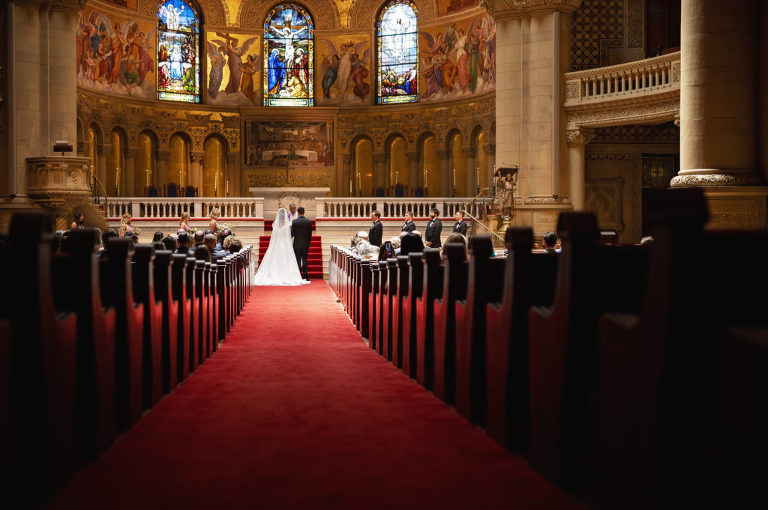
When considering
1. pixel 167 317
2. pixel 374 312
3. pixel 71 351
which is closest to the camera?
pixel 71 351

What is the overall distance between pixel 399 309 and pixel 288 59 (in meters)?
25.7

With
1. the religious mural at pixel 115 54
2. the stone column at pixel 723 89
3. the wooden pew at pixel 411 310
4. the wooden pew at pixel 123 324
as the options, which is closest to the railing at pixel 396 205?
the religious mural at pixel 115 54

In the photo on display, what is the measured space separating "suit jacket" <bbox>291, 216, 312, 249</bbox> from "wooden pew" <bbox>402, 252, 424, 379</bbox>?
41.7ft

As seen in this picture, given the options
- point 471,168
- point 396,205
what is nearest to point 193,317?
point 396,205

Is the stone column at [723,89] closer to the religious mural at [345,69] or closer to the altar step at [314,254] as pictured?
the altar step at [314,254]

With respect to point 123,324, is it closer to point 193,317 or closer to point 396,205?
point 193,317

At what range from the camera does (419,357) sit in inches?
235

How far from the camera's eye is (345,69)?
99.7ft

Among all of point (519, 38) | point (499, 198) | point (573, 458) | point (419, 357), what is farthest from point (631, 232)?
point (573, 458)

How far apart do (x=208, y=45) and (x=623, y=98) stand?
16.8 meters

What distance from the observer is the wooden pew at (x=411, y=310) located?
20.0 feet

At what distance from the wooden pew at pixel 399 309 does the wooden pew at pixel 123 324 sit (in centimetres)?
244

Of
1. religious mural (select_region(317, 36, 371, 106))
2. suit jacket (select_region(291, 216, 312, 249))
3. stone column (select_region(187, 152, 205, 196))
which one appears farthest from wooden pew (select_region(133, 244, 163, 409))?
religious mural (select_region(317, 36, 371, 106))

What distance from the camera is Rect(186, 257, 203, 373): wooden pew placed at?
666 centimetres
